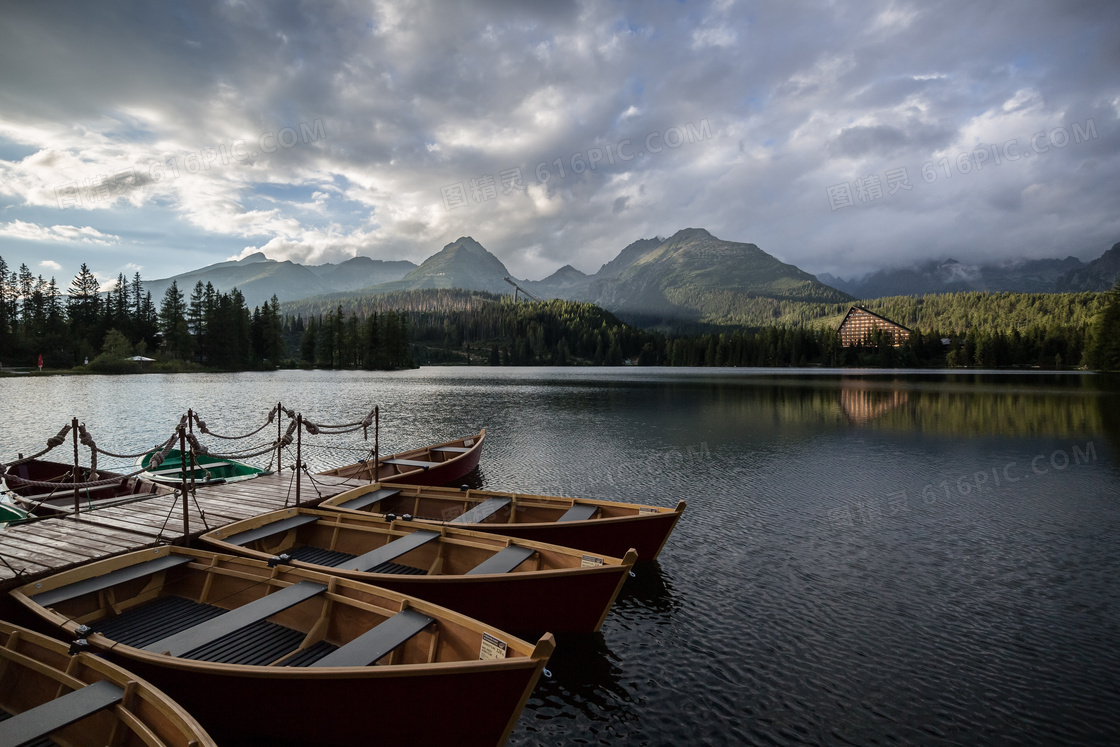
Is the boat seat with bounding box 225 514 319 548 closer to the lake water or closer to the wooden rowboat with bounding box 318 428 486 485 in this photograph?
the wooden rowboat with bounding box 318 428 486 485

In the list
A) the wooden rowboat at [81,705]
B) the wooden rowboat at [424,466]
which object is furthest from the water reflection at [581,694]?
the wooden rowboat at [424,466]

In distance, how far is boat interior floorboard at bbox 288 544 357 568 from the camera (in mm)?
12414

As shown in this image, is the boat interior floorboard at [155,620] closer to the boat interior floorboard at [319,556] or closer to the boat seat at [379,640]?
the boat interior floorboard at [319,556]

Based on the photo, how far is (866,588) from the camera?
524 inches

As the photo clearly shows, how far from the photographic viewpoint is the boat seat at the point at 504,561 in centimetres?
1061

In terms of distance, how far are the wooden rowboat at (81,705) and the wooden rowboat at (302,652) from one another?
0.63m

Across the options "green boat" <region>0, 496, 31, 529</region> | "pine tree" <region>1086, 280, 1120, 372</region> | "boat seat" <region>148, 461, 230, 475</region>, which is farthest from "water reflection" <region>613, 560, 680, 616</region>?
"pine tree" <region>1086, 280, 1120, 372</region>

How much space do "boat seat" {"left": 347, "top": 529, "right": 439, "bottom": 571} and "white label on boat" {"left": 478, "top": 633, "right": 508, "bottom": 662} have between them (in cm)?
471

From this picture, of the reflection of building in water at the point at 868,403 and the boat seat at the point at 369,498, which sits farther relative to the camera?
the reflection of building in water at the point at 868,403

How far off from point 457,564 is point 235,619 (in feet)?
15.1

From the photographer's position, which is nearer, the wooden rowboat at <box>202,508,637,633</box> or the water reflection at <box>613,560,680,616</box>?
the wooden rowboat at <box>202,508,637,633</box>

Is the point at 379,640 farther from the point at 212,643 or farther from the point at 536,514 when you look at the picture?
the point at 536,514

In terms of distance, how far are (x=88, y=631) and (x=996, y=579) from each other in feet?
63.1

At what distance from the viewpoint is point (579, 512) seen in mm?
14797
